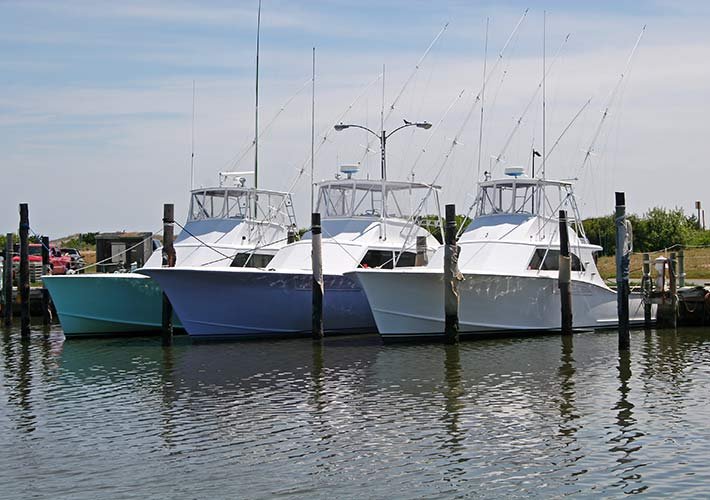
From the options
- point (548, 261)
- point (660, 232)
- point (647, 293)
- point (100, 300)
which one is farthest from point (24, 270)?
point (660, 232)

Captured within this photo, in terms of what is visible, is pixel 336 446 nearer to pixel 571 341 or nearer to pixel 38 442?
pixel 38 442

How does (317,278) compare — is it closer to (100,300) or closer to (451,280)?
(451,280)

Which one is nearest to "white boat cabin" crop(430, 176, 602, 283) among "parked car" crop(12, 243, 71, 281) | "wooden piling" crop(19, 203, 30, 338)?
"wooden piling" crop(19, 203, 30, 338)

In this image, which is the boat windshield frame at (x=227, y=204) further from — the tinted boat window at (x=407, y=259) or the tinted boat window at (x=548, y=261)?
the tinted boat window at (x=548, y=261)

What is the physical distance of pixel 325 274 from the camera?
29141mm

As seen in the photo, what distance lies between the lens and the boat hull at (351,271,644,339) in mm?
26938

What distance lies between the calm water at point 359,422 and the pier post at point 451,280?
19.5 inches

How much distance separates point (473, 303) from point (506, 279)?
107 centimetres

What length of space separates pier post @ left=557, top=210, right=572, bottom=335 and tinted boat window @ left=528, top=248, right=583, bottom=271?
3.81 ft

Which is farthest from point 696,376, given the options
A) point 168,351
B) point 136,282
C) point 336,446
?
point 136,282

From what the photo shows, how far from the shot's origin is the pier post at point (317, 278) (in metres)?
27.2

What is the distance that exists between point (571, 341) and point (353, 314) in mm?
6197

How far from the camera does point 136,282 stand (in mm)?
30469

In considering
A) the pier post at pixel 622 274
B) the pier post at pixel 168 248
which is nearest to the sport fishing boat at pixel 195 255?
the pier post at pixel 168 248
